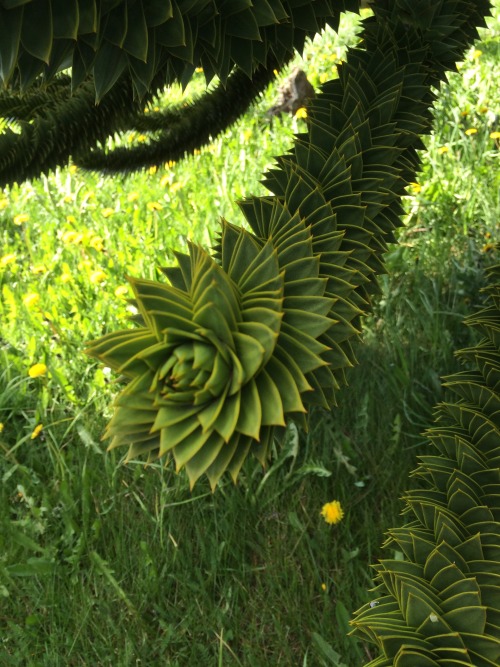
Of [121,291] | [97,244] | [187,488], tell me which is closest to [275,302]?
[187,488]

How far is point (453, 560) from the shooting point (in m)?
0.71

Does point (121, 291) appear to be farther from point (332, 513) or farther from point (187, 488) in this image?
point (332, 513)

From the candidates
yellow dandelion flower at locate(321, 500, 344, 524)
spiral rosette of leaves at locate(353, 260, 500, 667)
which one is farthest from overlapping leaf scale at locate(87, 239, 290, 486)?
yellow dandelion flower at locate(321, 500, 344, 524)

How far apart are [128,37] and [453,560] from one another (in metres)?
0.66

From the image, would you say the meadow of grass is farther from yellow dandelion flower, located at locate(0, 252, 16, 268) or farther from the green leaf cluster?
the green leaf cluster

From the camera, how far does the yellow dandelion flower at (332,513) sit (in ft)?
5.77

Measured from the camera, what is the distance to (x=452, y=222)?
8.99ft

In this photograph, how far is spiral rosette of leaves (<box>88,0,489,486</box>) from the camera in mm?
589

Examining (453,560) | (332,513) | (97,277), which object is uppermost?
(97,277)

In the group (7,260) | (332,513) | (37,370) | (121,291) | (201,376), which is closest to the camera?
(201,376)

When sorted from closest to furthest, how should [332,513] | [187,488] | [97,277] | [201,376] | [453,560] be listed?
[201,376] < [453,560] < [332,513] < [187,488] < [97,277]

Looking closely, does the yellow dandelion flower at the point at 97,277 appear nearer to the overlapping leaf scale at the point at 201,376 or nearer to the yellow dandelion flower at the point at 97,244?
the yellow dandelion flower at the point at 97,244

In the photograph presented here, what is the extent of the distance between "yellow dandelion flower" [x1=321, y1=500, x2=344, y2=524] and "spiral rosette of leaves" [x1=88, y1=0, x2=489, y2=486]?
99 centimetres

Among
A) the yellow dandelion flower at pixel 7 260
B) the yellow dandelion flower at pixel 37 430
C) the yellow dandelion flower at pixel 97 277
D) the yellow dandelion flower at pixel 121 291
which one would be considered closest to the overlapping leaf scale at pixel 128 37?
the yellow dandelion flower at pixel 37 430
